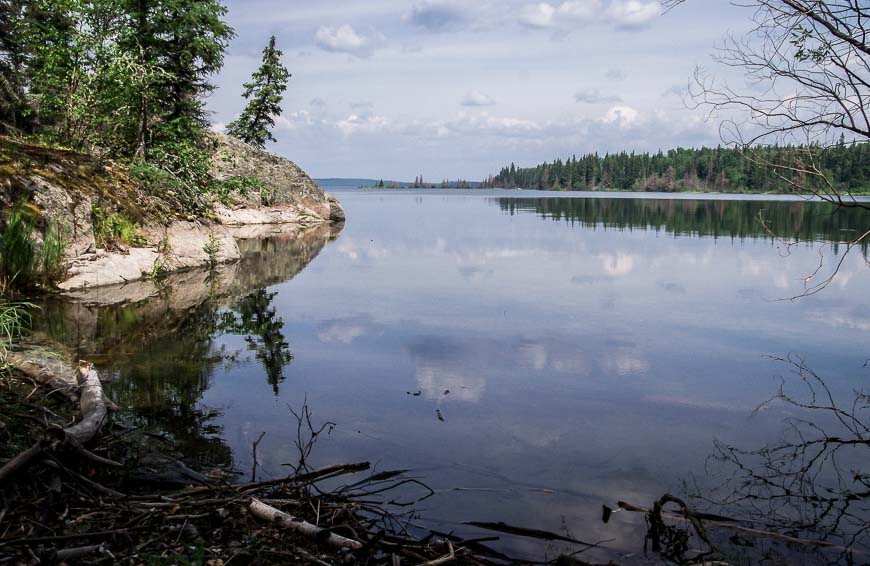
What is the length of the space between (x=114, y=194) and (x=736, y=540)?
52.9 ft

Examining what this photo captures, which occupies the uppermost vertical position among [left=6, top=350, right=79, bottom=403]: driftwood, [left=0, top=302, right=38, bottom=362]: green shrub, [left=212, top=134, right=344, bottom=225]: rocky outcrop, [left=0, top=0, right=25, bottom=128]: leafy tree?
[left=0, top=0, right=25, bottom=128]: leafy tree

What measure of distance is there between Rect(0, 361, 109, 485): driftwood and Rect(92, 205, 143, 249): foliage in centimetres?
903

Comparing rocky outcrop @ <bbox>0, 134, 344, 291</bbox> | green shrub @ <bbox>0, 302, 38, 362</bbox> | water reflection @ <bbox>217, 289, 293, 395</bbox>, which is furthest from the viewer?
rocky outcrop @ <bbox>0, 134, 344, 291</bbox>

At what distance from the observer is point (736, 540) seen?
468cm

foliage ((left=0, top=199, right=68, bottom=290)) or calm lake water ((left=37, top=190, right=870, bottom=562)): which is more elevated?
foliage ((left=0, top=199, right=68, bottom=290))

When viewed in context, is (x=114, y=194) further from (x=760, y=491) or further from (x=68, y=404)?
(x=760, y=491)

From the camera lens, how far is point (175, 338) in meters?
10.2

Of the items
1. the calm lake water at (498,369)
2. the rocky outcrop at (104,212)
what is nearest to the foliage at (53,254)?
the rocky outcrop at (104,212)

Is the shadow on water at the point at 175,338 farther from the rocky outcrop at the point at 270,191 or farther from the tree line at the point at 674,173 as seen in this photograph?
the tree line at the point at 674,173

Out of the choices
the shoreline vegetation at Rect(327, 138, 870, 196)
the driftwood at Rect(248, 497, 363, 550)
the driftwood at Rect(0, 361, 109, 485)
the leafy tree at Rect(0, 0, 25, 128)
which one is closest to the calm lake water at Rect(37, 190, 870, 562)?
the driftwood at Rect(0, 361, 109, 485)

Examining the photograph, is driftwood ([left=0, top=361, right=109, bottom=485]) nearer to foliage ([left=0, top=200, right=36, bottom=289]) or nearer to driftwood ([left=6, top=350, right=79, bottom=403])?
driftwood ([left=6, top=350, right=79, bottom=403])

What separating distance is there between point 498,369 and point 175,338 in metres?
4.99

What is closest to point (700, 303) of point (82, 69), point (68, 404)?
point (68, 404)

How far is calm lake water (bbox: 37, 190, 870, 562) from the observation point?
5.75 metres
